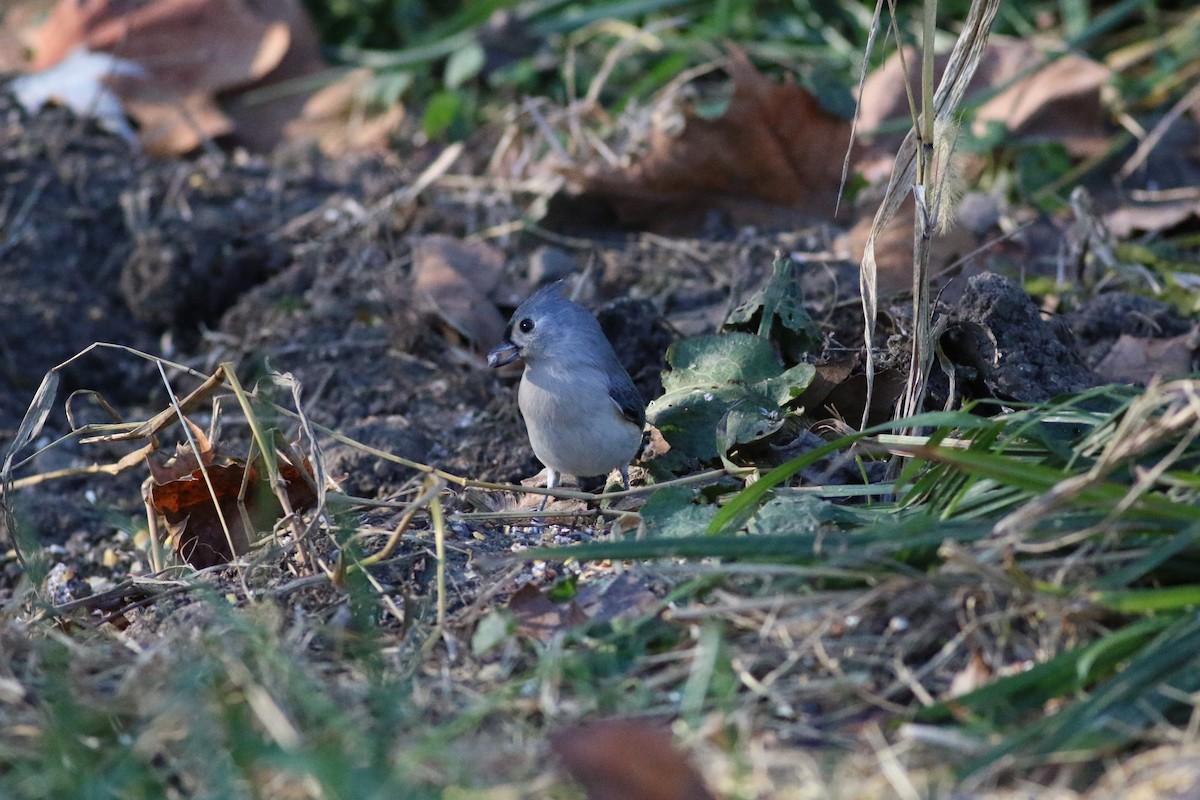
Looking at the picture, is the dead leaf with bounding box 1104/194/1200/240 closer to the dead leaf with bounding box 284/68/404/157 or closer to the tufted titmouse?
the tufted titmouse

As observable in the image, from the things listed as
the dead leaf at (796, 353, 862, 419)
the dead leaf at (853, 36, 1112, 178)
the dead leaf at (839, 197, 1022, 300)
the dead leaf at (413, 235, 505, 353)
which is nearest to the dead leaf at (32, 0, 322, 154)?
the dead leaf at (413, 235, 505, 353)

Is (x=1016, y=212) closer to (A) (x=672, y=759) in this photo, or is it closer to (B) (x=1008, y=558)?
(B) (x=1008, y=558)

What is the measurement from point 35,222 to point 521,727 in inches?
155

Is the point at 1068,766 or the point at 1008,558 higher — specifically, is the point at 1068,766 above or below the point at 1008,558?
below

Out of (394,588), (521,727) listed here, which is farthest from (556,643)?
(394,588)

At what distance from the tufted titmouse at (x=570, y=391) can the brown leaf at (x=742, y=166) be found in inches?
54.6

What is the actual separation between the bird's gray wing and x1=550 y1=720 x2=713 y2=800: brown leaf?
5.67 ft

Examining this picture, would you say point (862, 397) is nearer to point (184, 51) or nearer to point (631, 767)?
point (631, 767)

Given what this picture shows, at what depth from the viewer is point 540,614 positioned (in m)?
2.61

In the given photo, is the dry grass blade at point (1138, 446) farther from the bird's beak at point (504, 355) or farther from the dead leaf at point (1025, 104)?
the dead leaf at point (1025, 104)

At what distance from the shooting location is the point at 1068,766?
2020 mm

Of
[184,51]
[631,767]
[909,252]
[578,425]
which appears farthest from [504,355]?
[184,51]

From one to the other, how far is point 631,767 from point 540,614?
754 millimetres

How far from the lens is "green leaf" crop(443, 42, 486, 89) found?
6.21 m
